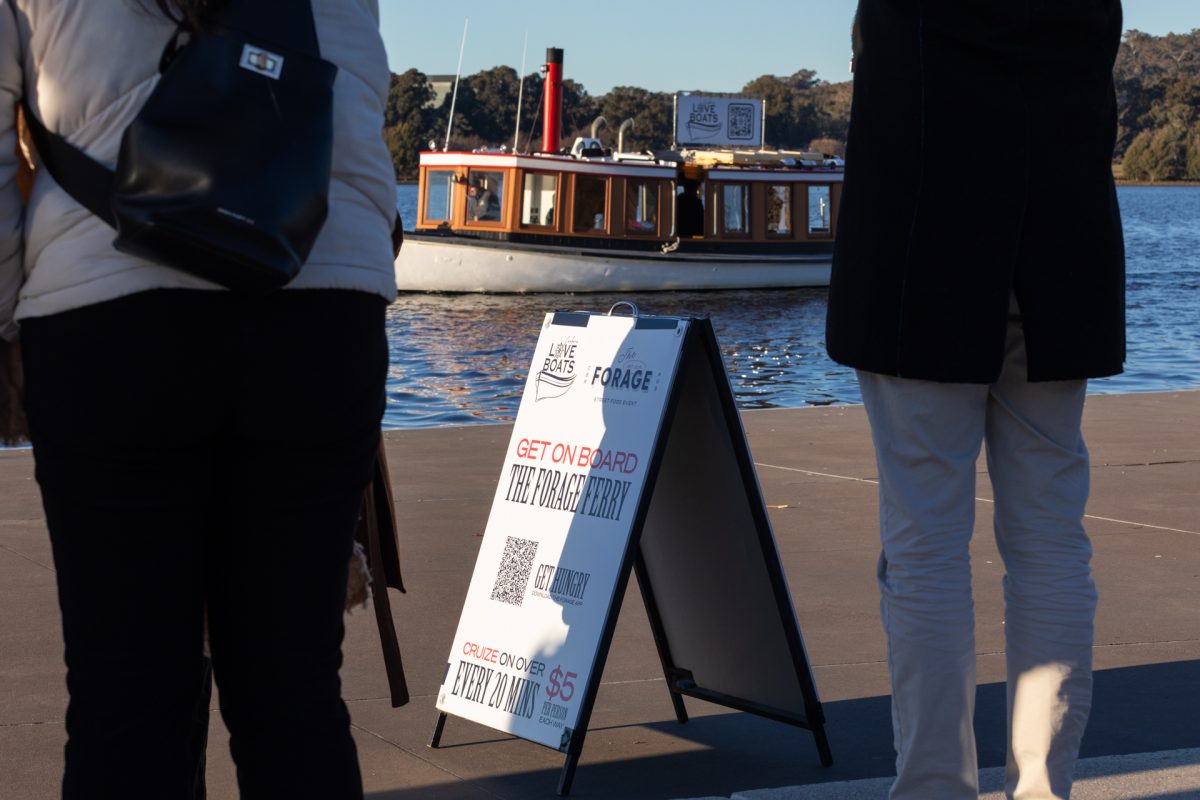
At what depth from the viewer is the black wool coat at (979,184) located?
2.68 metres

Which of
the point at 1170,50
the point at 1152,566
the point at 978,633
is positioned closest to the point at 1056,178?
the point at 978,633

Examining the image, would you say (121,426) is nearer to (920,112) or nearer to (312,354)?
(312,354)

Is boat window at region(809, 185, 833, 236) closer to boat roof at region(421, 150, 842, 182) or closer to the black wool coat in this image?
boat roof at region(421, 150, 842, 182)

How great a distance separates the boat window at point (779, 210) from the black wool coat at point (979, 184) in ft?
106

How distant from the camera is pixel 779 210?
35312 mm

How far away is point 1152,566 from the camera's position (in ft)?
17.9

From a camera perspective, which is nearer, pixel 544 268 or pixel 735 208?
pixel 544 268

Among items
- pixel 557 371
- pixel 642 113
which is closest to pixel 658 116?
pixel 642 113

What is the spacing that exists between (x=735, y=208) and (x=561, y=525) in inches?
1248

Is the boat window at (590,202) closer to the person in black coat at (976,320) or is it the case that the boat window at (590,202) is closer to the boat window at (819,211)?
the boat window at (819,211)

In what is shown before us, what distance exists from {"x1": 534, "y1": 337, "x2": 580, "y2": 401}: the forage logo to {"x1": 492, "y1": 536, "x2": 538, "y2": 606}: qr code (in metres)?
0.36

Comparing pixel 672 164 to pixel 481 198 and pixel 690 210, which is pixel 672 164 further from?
pixel 481 198

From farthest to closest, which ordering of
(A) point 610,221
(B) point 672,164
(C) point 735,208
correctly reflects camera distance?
(C) point 735,208 < (B) point 672,164 < (A) point 610,221

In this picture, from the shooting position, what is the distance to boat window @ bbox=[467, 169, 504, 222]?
32.8m
